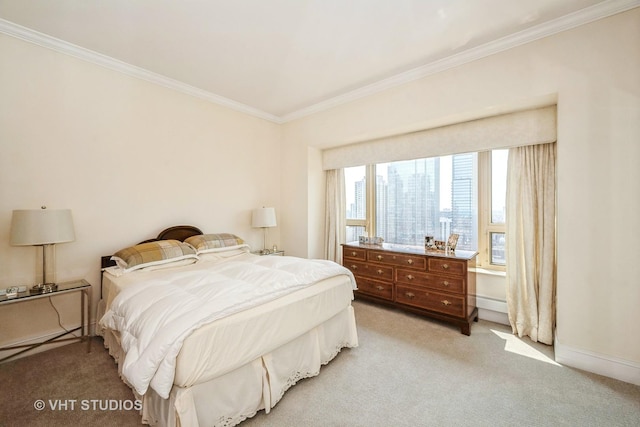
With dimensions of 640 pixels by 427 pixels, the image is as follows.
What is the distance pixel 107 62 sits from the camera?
2.80 meters

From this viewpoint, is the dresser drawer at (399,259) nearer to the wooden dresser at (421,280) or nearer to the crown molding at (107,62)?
the wooden dresser at (421,280)

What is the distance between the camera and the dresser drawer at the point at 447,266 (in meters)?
2.79

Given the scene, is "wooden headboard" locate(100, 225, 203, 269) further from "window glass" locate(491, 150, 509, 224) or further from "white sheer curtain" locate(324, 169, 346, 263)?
"window glass" locate(491, 150, 509, 224)

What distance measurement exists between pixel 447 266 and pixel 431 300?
1.42 feet

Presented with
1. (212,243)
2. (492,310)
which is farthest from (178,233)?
(492,310)

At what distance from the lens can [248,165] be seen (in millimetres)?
4156

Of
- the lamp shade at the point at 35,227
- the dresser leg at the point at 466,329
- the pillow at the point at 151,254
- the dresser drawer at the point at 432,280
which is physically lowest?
the dresser leg at the point at 466,329

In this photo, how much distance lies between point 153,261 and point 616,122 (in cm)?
407

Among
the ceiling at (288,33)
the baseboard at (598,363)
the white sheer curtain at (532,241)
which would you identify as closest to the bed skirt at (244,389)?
the baseboard at (598,363)

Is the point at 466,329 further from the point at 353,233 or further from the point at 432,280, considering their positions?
the point at 353,233

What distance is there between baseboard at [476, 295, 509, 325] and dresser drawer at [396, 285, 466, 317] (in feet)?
1.78

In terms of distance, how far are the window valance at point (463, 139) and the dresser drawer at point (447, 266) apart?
1236 mm

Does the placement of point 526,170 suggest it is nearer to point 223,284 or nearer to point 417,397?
point 417,397

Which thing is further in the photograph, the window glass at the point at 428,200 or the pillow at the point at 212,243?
the window glass at the point at 428,200
